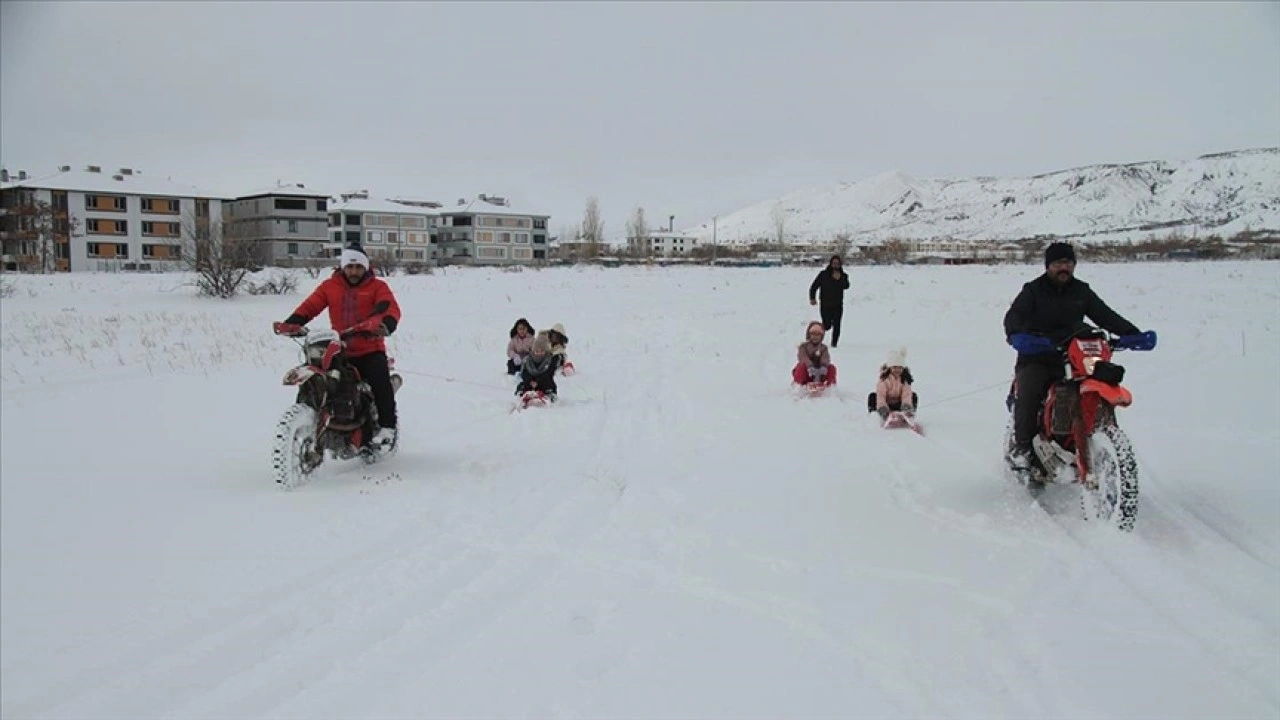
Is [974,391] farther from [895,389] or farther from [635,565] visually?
[635,565]

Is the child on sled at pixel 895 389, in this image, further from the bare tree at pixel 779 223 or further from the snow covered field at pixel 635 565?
the bare tree at pixel 779 223

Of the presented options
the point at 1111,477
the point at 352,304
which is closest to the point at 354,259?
the point at 352,304

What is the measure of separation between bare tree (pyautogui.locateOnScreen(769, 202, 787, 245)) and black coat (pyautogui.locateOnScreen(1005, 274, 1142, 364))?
3950 inches

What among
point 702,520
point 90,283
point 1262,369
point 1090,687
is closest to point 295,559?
point 702,520

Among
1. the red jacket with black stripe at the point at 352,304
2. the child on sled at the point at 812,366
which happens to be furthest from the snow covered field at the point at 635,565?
the red jacket with black stripe at the point at 352,304

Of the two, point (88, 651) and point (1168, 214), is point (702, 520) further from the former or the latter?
point (1168, 214)

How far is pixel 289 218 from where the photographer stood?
88.6 meters

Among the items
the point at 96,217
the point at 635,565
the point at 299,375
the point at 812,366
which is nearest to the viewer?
the point at 635,565

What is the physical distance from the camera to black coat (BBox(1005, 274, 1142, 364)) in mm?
6078

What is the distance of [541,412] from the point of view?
404 inches

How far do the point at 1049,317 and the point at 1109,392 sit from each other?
90cm

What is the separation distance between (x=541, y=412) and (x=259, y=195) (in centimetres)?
8936

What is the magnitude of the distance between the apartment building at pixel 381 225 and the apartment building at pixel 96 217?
57.9 feet

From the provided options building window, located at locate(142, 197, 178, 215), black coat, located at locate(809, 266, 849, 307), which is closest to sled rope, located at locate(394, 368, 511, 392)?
black coat, located at locate(809, 266, 849, 307)
